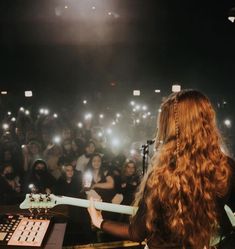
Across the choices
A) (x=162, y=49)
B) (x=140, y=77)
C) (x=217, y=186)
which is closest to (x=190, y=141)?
(x=217, y=186)

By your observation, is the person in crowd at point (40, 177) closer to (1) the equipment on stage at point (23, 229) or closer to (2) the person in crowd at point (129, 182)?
(2) the person in crowd at point (129, 182)

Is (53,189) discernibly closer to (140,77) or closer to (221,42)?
(221,42)

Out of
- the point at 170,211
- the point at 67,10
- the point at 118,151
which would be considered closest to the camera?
the point at 170,211

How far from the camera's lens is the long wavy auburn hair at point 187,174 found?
5.86ft

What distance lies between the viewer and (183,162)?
182 centimetres

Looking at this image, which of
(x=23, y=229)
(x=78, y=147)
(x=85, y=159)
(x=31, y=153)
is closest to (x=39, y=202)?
(x=23, y=229)

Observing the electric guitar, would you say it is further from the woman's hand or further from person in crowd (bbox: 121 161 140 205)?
person in crowd (bbox: 121 161 140 205)

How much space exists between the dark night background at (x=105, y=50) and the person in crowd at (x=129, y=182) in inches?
247

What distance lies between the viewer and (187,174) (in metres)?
1.80

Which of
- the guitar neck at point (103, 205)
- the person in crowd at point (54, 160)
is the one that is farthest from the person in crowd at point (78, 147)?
the guitar neck at point (103, 205)

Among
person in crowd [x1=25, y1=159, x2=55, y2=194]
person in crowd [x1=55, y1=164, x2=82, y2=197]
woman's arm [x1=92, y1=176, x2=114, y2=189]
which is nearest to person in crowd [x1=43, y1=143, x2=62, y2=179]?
person in crowd [x1=25, y1=159, x2=55, y2=194]

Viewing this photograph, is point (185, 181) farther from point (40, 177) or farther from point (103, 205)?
point (40, 177)

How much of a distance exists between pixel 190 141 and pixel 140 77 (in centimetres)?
2410

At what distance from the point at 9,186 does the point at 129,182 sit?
2304 millimetres
